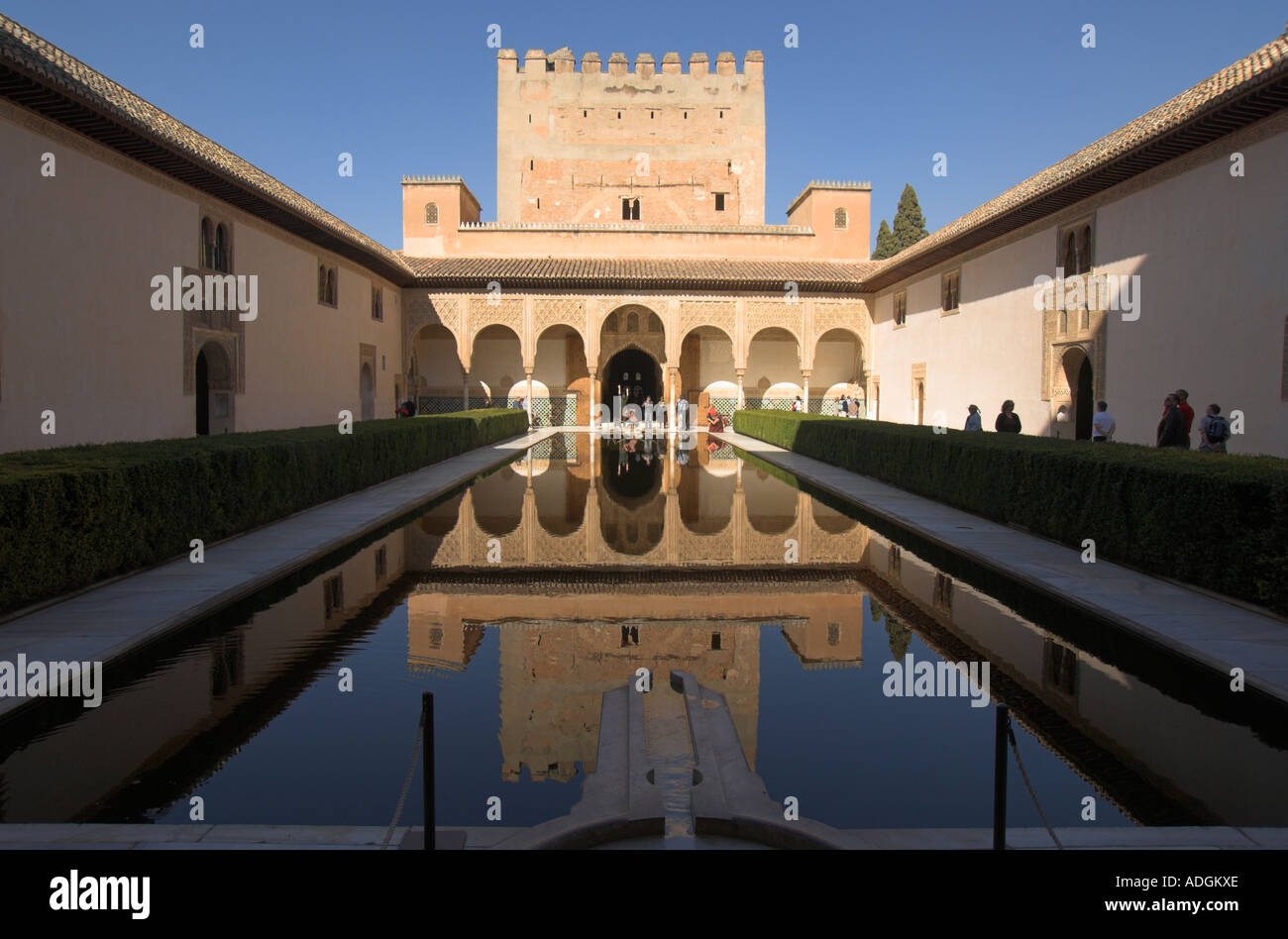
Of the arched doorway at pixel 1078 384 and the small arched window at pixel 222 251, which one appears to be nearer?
the small arched window at pixel 222 251

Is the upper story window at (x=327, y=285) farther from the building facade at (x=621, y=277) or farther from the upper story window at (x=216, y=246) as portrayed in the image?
the upper story window at (x=216, y=246)

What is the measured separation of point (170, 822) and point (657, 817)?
61.7 inches

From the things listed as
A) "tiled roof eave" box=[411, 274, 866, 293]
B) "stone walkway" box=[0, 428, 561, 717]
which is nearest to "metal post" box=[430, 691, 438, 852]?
"stone walkway" box=[0, 428, 561, 717]

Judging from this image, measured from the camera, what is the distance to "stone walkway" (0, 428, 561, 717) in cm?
461

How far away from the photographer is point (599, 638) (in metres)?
5.10

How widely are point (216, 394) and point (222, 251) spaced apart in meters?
2.27

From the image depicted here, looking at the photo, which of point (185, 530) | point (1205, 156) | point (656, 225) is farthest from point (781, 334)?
point (185, 530)

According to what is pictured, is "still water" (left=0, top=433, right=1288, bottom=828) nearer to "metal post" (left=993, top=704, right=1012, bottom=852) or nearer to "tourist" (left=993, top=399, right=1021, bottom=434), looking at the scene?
"metal post" (left=993, top=704, right=1012, bottom=852)

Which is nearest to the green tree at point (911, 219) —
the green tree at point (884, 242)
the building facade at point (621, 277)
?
the green tree at point (884, 242)

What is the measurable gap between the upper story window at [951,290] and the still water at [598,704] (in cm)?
1394

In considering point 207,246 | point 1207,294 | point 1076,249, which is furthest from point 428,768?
point 1076,249

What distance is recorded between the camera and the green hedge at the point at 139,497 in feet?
17.4

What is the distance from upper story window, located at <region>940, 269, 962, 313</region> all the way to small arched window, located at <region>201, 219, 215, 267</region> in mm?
14655
